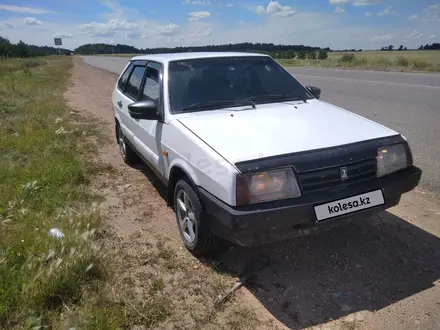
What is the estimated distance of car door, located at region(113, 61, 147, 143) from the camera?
15.7 feet

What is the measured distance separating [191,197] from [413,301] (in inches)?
69.5

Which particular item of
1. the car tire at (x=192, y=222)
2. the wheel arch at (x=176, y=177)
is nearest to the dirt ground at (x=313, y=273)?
the car tire at (x=192, y=222)

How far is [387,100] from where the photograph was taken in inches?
404

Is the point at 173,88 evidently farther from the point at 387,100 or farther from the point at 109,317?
the point at 387,100

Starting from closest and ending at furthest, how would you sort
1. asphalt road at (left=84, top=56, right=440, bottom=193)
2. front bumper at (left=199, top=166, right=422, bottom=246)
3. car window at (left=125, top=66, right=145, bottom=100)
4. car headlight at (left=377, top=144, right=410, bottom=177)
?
front bumper at (left=199, top=166, right=422, bottom=246), car headlight at (left=377, top=144, right=410, bottom=177), car window at (left=125, top=66, right=145, bottom=100), asphalt road at (left=84, top=56, right=440, bottom=193)

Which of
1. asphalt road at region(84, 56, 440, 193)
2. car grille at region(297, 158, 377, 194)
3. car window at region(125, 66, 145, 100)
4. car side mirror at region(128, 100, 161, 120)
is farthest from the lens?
asphalt road at region(84, 56, 440, 193)

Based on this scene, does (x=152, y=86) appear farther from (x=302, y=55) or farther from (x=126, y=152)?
(x=302, y=55)

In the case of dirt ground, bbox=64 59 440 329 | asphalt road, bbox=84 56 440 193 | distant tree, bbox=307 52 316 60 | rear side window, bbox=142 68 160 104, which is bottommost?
dirt ground, bbox=64 59 440 329

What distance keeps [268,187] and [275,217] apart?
0.21 m

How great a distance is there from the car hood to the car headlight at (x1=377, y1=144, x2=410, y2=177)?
0.44ft

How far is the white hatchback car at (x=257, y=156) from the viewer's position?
2.55 m

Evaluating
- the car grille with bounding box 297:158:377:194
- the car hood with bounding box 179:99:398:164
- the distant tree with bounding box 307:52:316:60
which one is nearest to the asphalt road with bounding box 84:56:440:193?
the car hood with bounding box 179:99:398:164

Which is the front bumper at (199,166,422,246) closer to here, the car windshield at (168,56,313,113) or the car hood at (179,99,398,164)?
the car hood at (179,99,398,164)

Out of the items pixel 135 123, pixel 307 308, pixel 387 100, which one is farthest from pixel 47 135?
pixel 387 100
